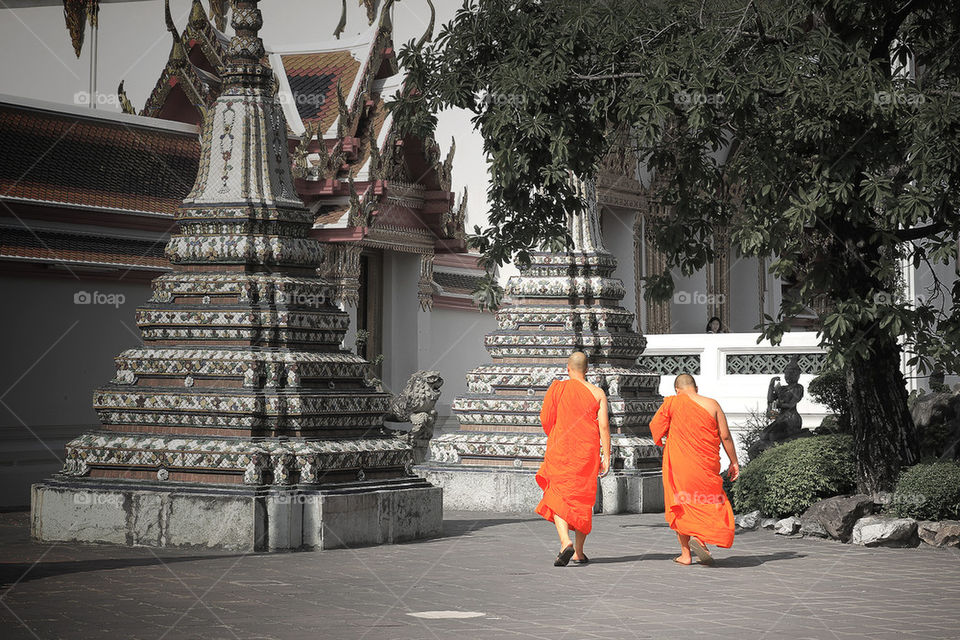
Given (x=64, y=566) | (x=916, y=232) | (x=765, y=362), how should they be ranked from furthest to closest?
(x=765, y=362), (x=916, y=232), (x=64, y=566)

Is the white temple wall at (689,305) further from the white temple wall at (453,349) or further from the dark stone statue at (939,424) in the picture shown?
the dark stone statue at (939,424)

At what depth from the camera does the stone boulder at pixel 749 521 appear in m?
12.5

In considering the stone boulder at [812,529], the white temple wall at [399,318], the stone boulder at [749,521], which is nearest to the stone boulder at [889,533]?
the stone boulder at [812,529]

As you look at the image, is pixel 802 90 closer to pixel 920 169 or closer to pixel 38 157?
pixel 920 169

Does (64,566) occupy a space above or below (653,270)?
below

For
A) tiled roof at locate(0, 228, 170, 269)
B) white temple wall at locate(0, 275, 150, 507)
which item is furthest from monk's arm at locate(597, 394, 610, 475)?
tiled roof at locate(0, 228, 170, 269)

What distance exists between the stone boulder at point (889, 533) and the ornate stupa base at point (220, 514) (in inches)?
145

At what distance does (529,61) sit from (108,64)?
44.8 ft

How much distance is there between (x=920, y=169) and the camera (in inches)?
388

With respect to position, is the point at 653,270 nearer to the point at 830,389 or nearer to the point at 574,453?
the point at 830,389

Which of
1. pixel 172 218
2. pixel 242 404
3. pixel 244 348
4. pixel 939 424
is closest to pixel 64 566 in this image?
pixel 242 404

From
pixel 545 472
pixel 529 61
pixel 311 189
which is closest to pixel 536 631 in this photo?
pixel 545 472

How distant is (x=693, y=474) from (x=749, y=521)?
2447mm

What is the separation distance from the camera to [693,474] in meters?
10.3
